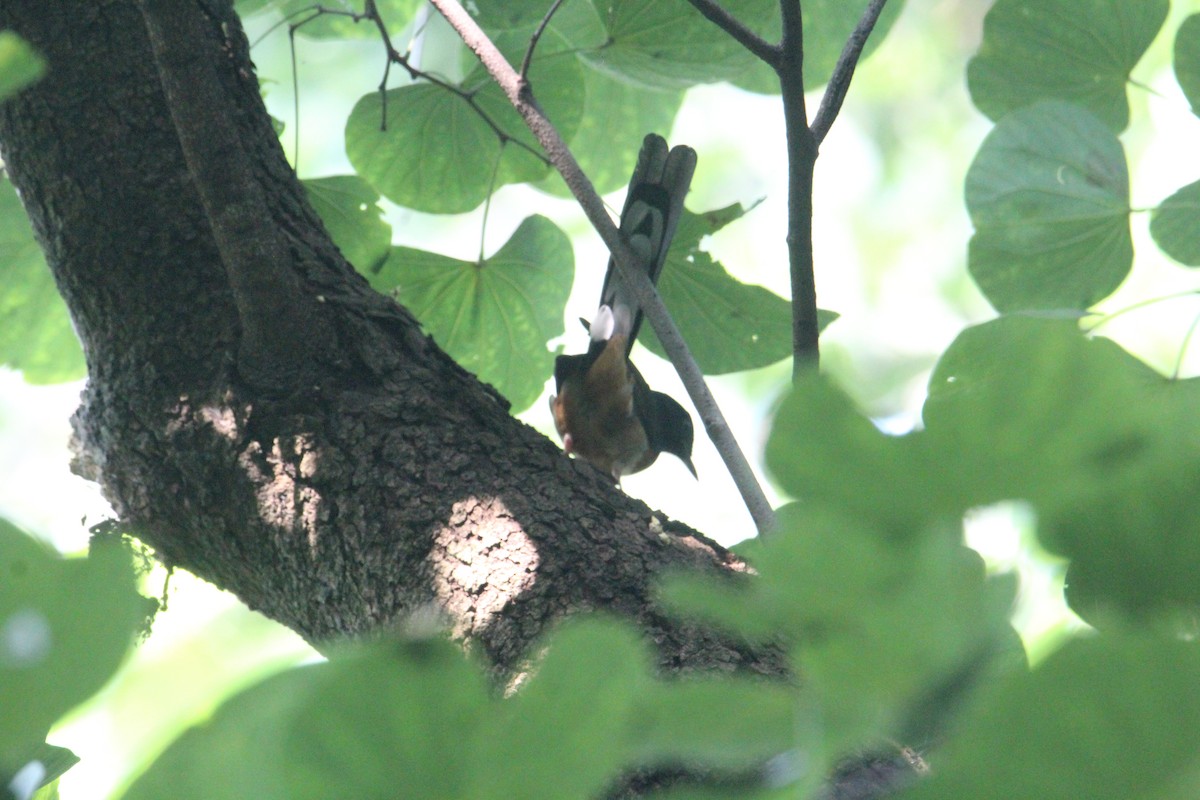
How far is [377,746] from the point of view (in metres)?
0.23

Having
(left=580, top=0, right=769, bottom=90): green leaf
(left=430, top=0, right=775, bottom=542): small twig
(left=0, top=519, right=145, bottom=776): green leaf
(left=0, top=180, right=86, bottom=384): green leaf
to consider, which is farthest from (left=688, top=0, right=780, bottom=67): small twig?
(left=0, top=180, right=86, bottom=384): green leaf

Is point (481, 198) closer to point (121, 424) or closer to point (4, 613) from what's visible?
point (121, 424)

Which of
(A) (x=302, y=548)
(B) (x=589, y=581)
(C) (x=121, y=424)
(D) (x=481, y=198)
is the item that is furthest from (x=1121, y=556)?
(D) (x=481, y=198)

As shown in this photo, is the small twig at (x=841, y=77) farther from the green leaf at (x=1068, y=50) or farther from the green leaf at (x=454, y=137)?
the green leaf at (x=454, y=137)

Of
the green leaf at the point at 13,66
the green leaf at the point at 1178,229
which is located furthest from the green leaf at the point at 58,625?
the green leaf at the point at 1178,229

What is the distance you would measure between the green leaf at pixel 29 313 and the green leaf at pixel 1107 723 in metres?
2.18

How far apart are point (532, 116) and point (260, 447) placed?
634 millimetres

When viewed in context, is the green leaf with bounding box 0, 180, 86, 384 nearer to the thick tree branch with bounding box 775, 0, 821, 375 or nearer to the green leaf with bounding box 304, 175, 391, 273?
the green leaf with bounding box 304, 175, 391, 273

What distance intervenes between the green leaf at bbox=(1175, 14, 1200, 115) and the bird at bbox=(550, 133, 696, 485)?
0.88 m

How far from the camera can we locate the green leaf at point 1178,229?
1.52 meters

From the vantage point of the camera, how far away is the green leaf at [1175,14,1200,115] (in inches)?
60.0

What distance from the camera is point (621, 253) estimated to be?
155 cm

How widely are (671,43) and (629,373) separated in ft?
4.67

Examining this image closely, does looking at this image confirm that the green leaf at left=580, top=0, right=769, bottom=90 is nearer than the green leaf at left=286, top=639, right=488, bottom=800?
No
